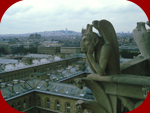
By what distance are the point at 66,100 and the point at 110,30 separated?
21654mm

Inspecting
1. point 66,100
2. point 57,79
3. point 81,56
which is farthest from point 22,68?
point 81,56

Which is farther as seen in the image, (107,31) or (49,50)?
(49,50)

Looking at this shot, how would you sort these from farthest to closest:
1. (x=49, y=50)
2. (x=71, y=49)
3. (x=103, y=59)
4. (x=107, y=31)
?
1. (x=49, y=50)
2. (x=71, y=49)
3. (x=107, y=31)
4. (x=103, y=59)

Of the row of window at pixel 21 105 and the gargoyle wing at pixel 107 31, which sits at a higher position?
the gargoyle wing at pixel 107 31

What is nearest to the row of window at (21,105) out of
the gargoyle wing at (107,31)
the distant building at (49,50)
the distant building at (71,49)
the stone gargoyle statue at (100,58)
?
the stone gargoyle statue at (100,58)

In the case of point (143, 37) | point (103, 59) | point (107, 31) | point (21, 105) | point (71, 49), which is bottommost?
point (21, 105)

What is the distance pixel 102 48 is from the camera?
441cm

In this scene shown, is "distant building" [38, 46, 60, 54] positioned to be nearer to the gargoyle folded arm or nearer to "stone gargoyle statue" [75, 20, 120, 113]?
"stone gargoyle statue" [75, 20, 120, 113]

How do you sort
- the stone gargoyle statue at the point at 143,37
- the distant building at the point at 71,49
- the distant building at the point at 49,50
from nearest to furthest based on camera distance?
1. the stone gargoyle statue at the point at 143,37
2. the distant building at the point at 71,49
3. the distant building at the point at 49,50

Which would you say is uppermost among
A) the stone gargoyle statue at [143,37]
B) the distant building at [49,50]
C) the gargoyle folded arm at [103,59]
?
the stone gargoyle statue at [143,37]

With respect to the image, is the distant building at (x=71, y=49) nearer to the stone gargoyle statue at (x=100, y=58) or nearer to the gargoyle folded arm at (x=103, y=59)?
the stone gargoyle statue at (x=100, y=58)

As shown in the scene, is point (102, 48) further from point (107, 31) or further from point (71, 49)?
point (71, 49)

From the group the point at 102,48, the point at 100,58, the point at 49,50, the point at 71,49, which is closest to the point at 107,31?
the point at 102,48

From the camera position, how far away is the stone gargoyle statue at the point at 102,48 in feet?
14.4
